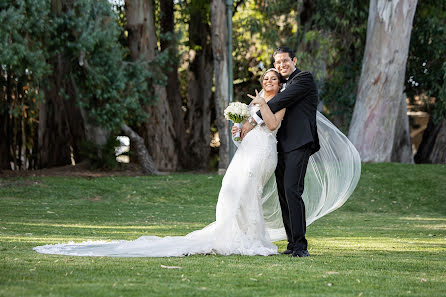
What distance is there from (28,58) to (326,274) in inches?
551

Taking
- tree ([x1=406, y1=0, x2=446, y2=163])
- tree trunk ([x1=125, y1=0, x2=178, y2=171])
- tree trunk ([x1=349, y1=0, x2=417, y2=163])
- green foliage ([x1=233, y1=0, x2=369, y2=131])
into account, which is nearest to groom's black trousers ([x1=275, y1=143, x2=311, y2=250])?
tree trunk ([x1=349, y1=0, x2=417, y2=163])

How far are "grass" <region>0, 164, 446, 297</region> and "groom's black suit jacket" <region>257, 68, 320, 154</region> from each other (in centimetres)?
124

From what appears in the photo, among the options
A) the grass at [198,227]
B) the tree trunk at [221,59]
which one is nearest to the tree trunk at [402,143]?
the grass at [198,227]

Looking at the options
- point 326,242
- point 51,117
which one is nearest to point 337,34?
point 51,117

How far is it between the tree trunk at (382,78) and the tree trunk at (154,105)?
6875mm

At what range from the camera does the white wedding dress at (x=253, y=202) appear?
7.50 m

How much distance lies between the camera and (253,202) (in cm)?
792

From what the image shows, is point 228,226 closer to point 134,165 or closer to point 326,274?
point 326,274

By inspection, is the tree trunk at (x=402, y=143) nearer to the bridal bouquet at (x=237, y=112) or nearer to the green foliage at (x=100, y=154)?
the green foliage at (x=100, y=154)

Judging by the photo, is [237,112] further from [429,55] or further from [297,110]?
[429,55]

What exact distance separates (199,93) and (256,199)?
19.7 metres

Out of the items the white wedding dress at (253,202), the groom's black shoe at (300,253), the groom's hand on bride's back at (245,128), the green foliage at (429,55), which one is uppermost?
the green foliage at (429,55)

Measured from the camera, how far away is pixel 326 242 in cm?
916

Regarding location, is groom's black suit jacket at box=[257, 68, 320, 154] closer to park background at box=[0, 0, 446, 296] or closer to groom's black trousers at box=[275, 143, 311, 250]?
groom's black trousers at box=[275, 143, 311, 250]
